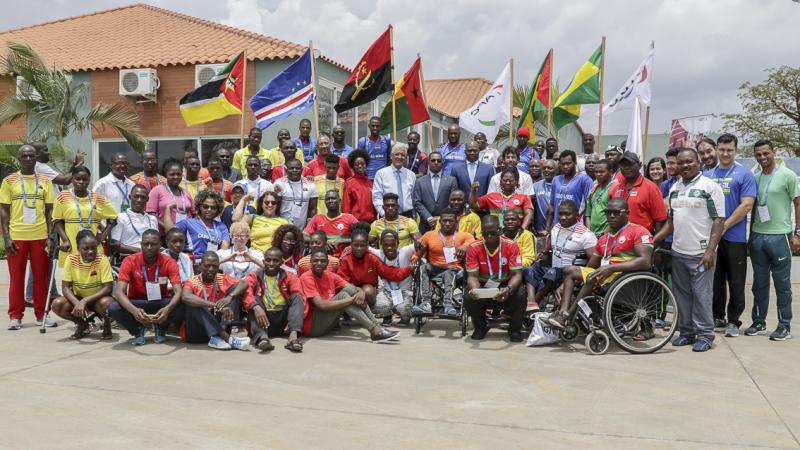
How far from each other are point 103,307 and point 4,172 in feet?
41.3

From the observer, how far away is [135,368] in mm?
5512

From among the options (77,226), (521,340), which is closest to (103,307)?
(77,226)

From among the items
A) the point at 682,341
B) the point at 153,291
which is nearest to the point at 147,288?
the point at 153,291

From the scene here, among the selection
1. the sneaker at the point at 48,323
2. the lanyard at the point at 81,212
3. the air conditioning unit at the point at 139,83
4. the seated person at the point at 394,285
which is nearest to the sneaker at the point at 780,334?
the seated person at the point at 394,285

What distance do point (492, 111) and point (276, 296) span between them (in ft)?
18.9

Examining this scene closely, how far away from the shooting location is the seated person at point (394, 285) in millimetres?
7352

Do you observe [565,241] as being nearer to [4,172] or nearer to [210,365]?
[210,365]

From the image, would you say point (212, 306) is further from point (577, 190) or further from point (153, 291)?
point (577, 190)

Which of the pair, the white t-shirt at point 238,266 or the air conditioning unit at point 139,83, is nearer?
the white t-shirt at point 238,266

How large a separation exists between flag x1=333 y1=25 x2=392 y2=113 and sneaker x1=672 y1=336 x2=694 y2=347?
5671mm

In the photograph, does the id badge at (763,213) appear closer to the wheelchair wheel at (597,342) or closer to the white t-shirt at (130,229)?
the wheelchair wheel at (597,342)

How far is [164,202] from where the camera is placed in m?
7.54

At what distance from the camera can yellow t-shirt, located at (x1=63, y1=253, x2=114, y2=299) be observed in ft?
21.7

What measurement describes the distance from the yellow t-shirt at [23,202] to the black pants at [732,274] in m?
7.24
